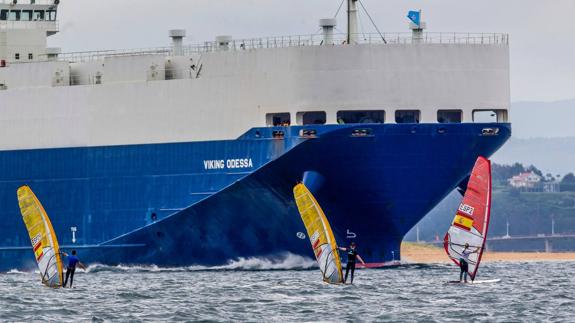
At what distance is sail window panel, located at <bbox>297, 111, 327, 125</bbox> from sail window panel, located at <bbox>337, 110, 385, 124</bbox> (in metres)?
0.80

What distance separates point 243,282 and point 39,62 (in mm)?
18804

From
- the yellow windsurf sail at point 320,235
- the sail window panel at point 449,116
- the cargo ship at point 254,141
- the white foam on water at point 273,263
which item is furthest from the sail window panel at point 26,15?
the yellow windsurf sail at point 320,235

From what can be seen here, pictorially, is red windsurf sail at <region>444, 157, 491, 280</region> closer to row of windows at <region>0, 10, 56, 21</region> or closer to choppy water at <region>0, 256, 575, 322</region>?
choppy water at <region>0, 256, 575, 322</region>

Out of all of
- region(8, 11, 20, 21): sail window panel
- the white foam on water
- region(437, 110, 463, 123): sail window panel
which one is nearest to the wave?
the white foam on water

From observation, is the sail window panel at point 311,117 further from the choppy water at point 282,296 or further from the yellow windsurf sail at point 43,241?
the yellow windsurf sail at point 43,241

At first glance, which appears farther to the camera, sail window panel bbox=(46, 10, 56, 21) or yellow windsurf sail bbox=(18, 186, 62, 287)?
sail window panel bbox=(46, 10, 56, 21)

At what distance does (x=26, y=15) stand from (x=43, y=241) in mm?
23541

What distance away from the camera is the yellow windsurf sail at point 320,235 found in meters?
63.0

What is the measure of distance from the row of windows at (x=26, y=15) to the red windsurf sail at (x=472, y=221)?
30.2m

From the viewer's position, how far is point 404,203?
232 feet

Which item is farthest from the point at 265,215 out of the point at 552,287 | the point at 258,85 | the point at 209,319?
the point at 209,319

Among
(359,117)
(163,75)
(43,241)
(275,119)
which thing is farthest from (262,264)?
(43,241)

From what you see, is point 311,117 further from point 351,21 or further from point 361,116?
point 351,21

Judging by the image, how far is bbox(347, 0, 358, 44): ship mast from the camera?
71.7 metres
